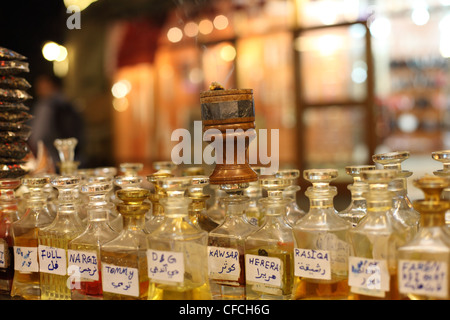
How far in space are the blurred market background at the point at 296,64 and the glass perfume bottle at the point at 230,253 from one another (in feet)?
8.24

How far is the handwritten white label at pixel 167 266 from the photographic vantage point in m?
0.99

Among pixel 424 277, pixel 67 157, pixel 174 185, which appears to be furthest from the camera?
pixel 67 157

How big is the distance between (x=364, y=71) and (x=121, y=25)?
2601 millimetres

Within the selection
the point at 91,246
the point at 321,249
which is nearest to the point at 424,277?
the point at 321,249

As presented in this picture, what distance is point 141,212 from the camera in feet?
3.53

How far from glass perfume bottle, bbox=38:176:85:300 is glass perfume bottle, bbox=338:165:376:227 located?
1.94 ft

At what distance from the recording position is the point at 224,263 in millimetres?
1096

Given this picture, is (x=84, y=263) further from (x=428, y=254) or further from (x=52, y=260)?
(x=428, y=254)

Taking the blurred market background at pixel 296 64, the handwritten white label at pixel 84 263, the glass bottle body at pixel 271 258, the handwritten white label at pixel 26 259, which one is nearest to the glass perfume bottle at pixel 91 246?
the handwritten white label at pixel 84 263

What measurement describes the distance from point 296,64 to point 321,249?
3377mm

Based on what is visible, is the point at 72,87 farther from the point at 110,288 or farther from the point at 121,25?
the point at 110,288

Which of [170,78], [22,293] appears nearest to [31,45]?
[170,78]

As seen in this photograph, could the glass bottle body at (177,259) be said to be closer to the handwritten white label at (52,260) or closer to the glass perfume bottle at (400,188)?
the handwritten white label at (52,260)

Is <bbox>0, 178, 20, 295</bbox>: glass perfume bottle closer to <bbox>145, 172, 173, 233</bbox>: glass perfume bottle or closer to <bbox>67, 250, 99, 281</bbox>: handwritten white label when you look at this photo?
<bbox>67, 250, 99, 281</bbox>: handwritten white label
